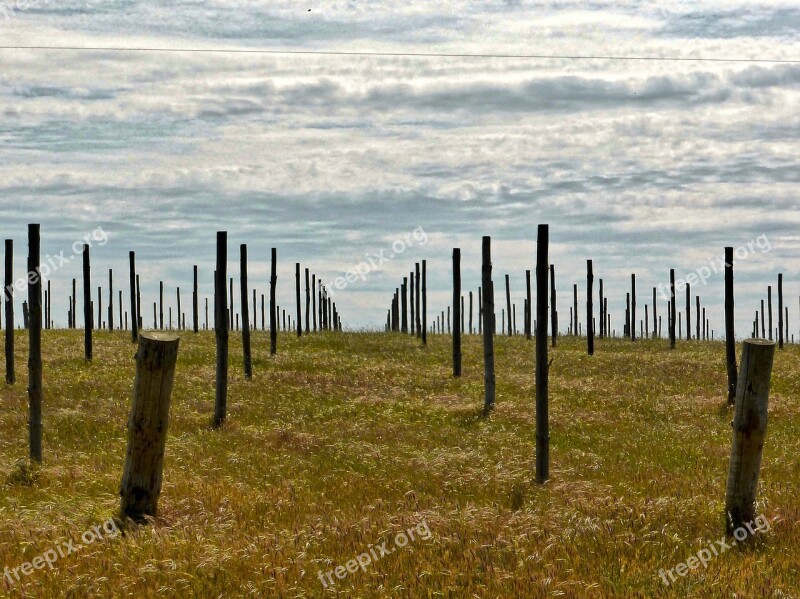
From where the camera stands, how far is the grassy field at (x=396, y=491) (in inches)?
377

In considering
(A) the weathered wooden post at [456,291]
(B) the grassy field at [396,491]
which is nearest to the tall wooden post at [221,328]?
(B) the grassy field at [396,491]

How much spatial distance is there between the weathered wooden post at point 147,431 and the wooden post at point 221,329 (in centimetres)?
1144

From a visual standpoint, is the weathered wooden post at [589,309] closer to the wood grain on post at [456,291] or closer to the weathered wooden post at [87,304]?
the wood grain on post at [456,291]

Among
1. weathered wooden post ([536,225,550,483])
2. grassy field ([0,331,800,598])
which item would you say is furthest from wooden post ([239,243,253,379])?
weathered wooden post ([536,225,550,483])

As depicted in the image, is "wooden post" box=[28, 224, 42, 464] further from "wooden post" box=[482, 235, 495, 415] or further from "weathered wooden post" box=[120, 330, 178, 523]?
"wooden post" box=[482, 235, 495, 415]

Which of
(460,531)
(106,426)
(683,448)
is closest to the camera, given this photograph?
(460,531)

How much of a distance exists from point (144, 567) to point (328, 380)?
22118mm

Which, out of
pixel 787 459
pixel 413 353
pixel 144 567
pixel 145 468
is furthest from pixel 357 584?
pixel 413 353

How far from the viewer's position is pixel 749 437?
37.3 ft

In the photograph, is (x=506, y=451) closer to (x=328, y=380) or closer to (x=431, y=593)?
(x=431, y=593)

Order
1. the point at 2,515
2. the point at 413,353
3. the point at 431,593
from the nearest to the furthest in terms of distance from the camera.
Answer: the point at 431,593 → the point at 2,515 → the point at 413,353

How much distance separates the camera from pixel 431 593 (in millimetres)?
9062

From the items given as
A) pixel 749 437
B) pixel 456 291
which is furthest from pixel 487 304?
pixel 749 437

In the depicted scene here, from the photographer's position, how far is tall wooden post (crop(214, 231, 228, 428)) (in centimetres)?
2370
